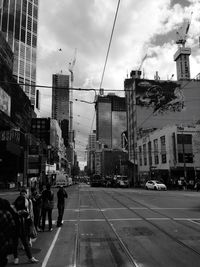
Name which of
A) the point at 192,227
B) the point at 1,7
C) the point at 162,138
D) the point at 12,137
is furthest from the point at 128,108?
the point at 192,227

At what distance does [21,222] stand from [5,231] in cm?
241

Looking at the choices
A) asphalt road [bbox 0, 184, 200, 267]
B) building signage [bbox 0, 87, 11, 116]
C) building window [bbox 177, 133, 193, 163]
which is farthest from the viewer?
building window [bbox 177, 133, 193, 163]

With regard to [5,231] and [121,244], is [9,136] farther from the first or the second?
[5,231]

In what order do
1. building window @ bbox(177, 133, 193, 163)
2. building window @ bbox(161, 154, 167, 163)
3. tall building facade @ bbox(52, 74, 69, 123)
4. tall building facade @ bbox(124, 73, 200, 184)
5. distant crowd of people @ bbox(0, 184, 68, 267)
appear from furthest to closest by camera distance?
tall building facade @ bbox(124, 73, 200, 184) → building window @ bbox(161, 154, 167, 163) → building window @ bbox(177, 133, 193, 163) → tall building facade @ bbox(52, 74, 69, 123) → distant crowd of people @ bbox(0, 184, 68, 267)

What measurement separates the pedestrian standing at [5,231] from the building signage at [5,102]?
1774 inches

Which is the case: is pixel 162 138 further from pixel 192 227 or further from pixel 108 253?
pixel 108 253

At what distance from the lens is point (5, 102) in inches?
1981

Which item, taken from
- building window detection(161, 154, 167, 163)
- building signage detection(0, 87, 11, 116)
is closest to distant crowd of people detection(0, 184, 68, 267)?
building signage detection(0, 87, 11, 116)

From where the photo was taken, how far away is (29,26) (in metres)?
73.4

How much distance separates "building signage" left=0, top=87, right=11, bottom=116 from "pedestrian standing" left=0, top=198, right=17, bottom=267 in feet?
148

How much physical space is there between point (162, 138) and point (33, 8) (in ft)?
147

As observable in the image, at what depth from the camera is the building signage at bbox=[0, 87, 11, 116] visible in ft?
159

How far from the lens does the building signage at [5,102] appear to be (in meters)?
48.4

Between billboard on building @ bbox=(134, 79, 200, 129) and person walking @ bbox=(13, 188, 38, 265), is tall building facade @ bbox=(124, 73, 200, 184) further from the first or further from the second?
person walking @ bbox=(13, 188, 38, 265)
